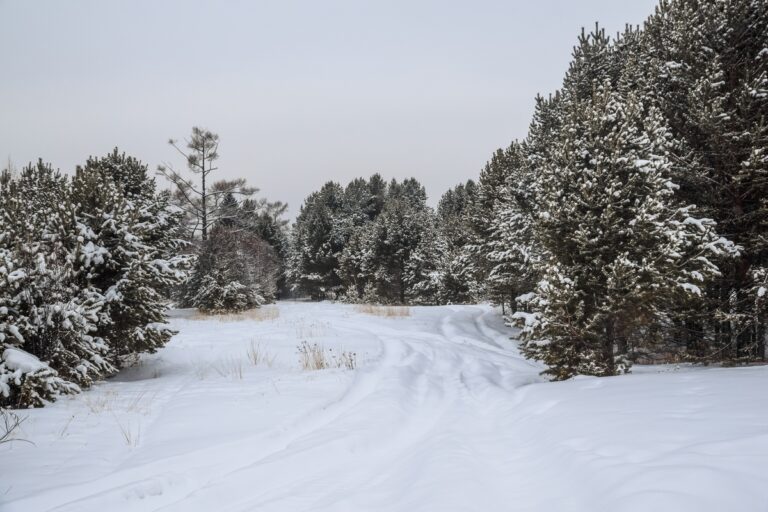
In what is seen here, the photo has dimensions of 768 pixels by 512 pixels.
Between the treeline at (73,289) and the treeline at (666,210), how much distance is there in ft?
28.2

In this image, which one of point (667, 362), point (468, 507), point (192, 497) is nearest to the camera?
point (468, 507)

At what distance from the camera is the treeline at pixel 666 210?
29.1 feet

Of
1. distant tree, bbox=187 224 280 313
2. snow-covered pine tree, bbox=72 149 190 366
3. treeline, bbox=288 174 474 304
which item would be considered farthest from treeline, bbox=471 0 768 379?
treeline, bbox=288 174 474 304

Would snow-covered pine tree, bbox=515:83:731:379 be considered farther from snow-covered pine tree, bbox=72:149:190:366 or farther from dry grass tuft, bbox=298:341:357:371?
snow-covered pine tree, bbox=72:149:190:366

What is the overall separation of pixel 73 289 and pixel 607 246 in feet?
35.9

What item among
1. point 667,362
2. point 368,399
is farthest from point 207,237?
point 667,362

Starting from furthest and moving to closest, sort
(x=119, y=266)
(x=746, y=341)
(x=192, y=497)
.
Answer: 1. (x=746, y=341)
2. (x=119, y=266)
3. (x=192, y=497)

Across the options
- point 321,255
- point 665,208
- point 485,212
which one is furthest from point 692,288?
point 321,255

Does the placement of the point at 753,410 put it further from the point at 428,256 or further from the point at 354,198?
the point at 354,198

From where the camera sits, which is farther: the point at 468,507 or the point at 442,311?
the point at 442,311

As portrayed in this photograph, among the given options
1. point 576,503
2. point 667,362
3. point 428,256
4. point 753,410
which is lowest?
point 667,362

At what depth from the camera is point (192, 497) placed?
3.81 metres

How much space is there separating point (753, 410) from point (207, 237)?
87.2ft

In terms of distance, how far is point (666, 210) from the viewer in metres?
9.34
